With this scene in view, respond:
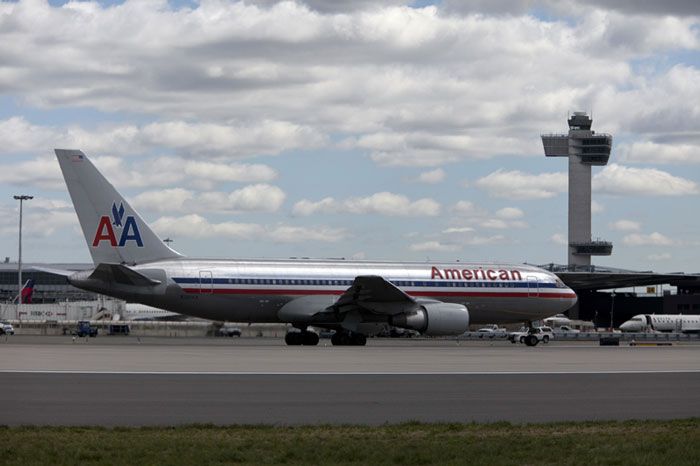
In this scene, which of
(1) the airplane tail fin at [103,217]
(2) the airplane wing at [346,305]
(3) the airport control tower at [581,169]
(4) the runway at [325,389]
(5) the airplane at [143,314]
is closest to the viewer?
(4) the runway at [325,389]

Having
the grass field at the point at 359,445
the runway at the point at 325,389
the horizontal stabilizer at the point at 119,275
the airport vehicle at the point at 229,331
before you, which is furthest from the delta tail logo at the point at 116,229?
the airport vehicle at the point at 229,331

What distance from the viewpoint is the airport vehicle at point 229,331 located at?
75569 mm

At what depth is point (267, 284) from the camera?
45.3 metres

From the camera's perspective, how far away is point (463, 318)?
45.2 m

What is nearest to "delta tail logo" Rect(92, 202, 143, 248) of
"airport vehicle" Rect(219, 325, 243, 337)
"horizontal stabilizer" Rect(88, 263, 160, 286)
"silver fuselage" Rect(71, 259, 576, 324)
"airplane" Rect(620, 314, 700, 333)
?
"silver fuselage" Rect(71, 259, 576, 324)

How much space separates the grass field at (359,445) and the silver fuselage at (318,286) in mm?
28636

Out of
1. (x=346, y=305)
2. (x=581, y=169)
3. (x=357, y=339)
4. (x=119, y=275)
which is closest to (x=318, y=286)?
(x=346, y=305)

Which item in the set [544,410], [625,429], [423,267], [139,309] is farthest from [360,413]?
[139,309]

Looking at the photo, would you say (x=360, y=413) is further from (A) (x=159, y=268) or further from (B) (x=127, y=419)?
(A) (x=159, y=268)

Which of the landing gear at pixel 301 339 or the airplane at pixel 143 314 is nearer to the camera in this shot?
the landing gear at pixel 301 339

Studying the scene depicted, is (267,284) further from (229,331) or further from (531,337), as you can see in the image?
(229,331)

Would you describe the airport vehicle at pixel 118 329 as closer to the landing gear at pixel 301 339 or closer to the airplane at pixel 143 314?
the airplane at pixel 143 314

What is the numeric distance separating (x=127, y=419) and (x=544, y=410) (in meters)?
6.73

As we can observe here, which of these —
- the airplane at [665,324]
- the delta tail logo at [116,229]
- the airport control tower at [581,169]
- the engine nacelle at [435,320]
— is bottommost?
the airplane at [665,324]
